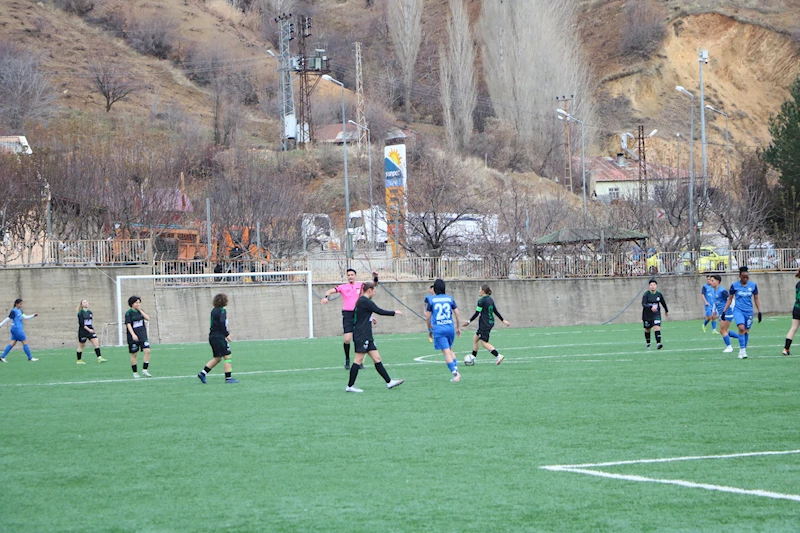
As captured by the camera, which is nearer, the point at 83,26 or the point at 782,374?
the point at 782,374

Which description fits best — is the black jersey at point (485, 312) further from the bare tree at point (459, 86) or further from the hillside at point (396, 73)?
the bare tree at point (459, 86)

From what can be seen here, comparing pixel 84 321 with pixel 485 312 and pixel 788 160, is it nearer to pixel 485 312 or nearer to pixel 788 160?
pixel 485 312

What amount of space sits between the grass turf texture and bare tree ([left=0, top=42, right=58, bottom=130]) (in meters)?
63.9

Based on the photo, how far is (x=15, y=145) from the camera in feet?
164

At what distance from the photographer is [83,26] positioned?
4343 inches

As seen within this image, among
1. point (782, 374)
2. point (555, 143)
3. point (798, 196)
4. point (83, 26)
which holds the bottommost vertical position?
point (782, 374)

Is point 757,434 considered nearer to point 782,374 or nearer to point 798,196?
point 782,374

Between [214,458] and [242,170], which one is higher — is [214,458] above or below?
below

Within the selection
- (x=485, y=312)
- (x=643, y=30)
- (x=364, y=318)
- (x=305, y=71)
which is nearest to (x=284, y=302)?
(x=485, y=312)

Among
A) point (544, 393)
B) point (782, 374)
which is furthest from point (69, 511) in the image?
point (782, 374)

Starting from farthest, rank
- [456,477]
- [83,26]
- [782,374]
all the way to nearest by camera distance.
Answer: [83,26], [782,374], [456,477]

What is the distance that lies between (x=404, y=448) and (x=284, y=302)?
26428 mm

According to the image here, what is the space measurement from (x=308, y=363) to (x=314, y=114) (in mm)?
80527

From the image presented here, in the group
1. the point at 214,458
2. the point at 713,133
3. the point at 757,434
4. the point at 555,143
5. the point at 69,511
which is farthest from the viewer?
the point at 713,133
